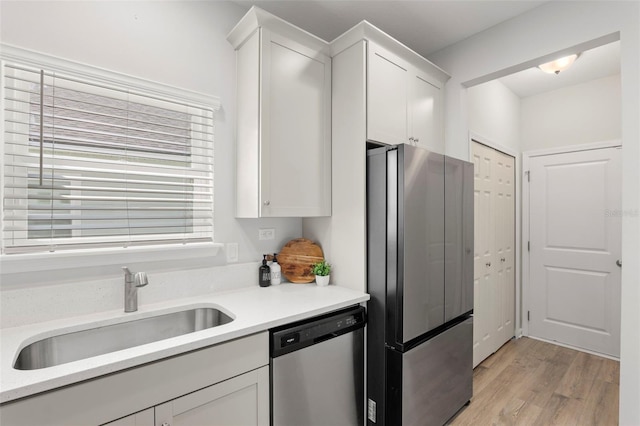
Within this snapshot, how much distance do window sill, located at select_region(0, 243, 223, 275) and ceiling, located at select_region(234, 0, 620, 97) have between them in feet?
5.19

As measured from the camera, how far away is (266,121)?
1.79m

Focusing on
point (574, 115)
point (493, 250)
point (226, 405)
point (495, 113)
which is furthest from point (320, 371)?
point (574, 115)

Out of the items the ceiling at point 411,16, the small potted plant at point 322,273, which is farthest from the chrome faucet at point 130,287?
the ceiling at point 411,16

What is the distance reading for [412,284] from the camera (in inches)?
70.1

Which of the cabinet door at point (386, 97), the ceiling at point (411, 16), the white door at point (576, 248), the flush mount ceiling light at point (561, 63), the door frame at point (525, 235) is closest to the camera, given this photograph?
the cabinet door at point (386, 97)

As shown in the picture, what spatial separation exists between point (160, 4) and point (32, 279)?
5.05 feet

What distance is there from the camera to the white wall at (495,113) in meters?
2.89

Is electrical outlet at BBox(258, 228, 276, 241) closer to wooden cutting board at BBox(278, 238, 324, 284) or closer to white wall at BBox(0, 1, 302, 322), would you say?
white wall at BBox(0, 1, 302, 322)

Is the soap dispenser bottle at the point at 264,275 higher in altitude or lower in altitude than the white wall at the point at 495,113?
lower

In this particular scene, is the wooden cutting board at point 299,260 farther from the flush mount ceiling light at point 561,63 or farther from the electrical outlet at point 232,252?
the flush mount ceiling light at point 561,63

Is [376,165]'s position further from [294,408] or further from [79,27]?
[79,27]

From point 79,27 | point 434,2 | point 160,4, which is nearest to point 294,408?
point 79,27

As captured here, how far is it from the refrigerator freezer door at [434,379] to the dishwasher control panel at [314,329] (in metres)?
0.29

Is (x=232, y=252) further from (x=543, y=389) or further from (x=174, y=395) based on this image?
(x=543, y=389)
